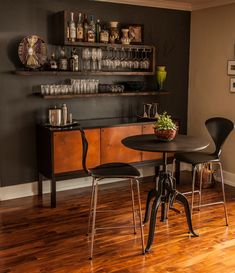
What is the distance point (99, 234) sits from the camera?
351cm

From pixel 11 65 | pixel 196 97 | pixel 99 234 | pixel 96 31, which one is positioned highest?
pixel 96 31

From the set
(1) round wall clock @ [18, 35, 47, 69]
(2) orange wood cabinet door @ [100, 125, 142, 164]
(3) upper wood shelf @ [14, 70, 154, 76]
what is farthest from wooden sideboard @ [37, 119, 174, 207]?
(1) round wall clock @ [18, 35, 47, 69]

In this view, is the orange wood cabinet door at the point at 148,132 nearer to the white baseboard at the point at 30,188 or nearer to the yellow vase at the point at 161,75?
the yellow vase at the point at 161,75

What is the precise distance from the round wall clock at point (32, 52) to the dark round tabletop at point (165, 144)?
1484 mm

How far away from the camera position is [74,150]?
4262 mm

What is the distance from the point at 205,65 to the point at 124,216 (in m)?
2.53

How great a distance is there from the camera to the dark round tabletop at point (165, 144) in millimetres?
3164

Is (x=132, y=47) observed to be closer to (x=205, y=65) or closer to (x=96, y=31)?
(x=96, y=31)

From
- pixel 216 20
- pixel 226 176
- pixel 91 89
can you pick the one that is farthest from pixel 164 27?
pixel 226 176

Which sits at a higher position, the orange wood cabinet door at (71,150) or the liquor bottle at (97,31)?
the liquor bottle at (97,31)

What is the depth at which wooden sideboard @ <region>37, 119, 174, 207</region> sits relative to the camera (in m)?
4.16

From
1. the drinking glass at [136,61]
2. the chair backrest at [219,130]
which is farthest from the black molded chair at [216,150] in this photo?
the drinking glass at [136,61]

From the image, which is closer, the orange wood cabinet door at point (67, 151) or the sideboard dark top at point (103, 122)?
the orange wood cabinet door at point (67, 151)

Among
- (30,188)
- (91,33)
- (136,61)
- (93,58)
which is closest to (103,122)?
(93,58)
